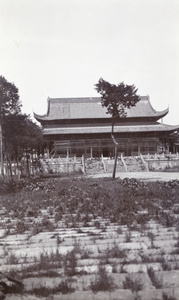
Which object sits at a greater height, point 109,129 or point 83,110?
point 83,110

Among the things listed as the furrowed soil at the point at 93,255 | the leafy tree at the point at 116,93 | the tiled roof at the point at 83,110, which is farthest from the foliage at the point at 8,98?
the tiled roof at the point at 83,110

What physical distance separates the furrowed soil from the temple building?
97.6ft

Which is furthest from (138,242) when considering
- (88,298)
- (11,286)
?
(11,286)

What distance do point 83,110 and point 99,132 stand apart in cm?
652

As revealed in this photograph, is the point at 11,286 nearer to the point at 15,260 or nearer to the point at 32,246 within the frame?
the point at 15,260

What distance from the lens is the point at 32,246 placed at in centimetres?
530

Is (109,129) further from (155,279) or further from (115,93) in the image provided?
(155,279)

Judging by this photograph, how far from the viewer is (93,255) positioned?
15.1ft

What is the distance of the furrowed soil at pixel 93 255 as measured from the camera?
3471 mm

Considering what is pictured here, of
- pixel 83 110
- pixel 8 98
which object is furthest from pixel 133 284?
pixel 83 110

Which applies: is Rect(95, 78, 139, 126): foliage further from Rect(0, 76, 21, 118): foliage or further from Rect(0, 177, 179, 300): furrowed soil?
Rect(0, 177, 179, 300): furrowed soil

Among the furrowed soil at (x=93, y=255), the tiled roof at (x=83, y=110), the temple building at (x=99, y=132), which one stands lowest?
the furrowed soil at (x=93, y=255)

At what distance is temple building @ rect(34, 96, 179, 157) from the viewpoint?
37.9 m

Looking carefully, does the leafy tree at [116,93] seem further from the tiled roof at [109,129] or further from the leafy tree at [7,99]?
the tiled roof at [109,129]
